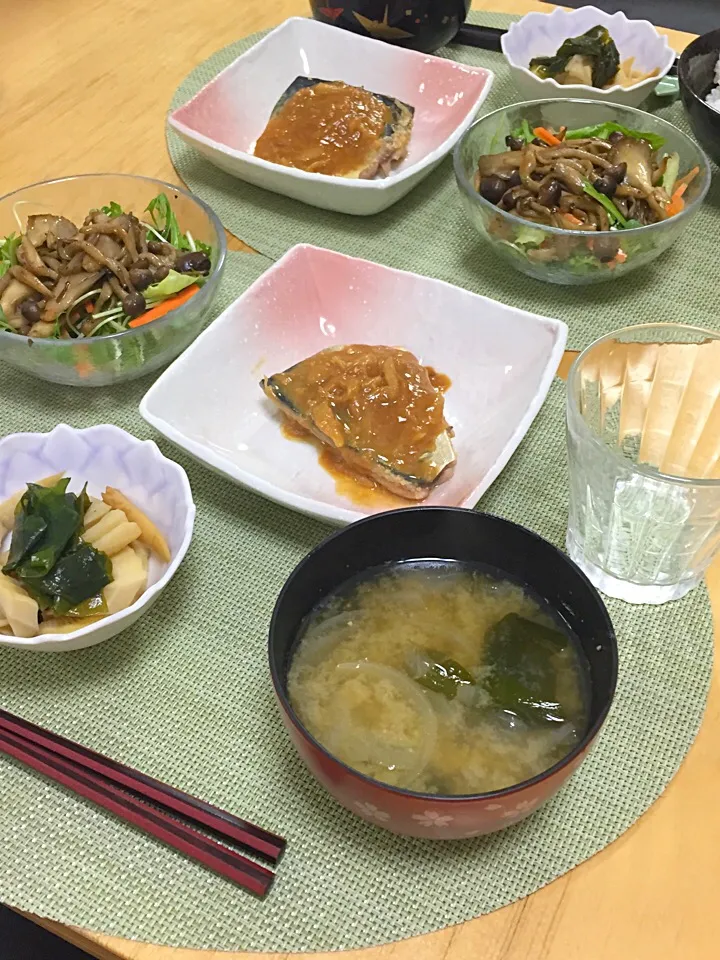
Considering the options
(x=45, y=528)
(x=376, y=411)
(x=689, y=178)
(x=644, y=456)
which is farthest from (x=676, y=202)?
(x=45, y=528)

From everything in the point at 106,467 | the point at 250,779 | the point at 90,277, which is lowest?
the point at 250,779

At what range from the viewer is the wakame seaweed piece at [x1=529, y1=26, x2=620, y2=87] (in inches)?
71.3

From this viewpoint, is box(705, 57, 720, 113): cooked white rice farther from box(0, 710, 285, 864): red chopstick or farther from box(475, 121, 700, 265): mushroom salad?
box(0, 710, 285, 864): red chopstick

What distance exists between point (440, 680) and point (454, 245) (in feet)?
3.42

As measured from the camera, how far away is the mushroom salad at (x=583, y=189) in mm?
1492

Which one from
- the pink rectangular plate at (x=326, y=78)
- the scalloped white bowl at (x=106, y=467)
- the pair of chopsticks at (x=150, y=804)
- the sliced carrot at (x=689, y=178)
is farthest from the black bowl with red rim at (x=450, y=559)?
the sliced carrot at (x=689, y=178)

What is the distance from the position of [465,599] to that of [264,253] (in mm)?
944

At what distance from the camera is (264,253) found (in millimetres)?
1651

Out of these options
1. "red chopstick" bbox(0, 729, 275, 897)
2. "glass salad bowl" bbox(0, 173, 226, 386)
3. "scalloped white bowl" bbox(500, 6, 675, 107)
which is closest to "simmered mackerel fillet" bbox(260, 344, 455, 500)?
"glass salad bowl" bbox(0, 173, 226, 386)

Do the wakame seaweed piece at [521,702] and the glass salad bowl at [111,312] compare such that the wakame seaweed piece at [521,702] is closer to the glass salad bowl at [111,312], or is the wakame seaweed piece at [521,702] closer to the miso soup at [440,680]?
the miso soup at [440,680]

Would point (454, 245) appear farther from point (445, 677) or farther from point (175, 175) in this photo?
point (445, 677)

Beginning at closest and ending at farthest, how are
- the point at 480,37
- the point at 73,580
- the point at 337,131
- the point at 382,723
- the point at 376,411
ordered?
the point at 382,723, the point at 73,580, the point at 376,411, the point at 337,131, the point at 480,37

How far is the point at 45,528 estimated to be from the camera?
1025 millimetres

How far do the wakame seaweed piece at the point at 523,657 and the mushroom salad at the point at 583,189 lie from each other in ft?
2.62
